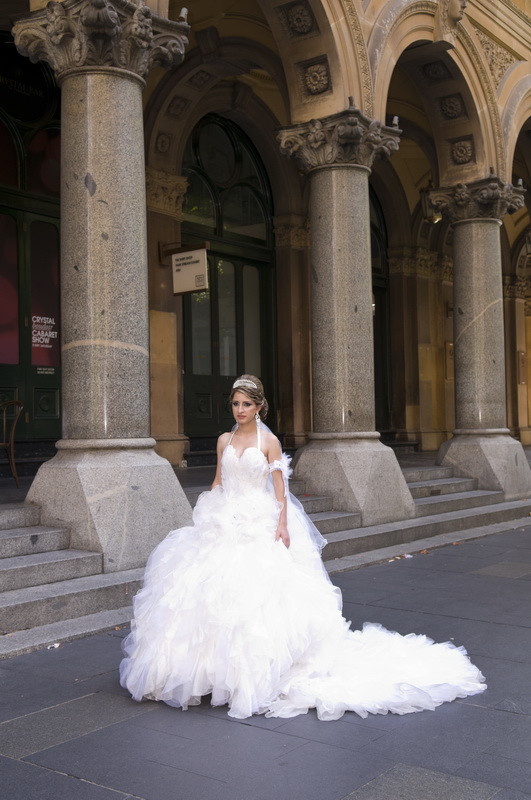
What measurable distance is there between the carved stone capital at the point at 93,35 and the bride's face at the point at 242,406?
12.6 ft

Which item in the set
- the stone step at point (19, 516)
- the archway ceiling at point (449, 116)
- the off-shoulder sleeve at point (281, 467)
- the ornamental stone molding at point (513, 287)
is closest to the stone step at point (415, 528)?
the stone step at point (19, 516)

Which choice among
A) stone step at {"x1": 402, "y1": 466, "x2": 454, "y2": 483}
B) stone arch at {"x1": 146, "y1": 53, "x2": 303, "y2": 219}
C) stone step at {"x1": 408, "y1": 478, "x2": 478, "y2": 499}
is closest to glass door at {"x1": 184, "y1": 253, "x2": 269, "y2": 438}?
stone arch at {"x1": 146, "y1": 53, "x2": 303, "y2": 219}

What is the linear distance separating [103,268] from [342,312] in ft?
12.5

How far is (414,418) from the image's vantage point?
1997 cm

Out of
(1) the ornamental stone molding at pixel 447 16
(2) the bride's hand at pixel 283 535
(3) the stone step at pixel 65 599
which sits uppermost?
(1) the ornamental stone molding at pixel 447 16

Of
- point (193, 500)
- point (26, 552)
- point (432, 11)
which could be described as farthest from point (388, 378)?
point (26, 552)

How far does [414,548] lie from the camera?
31.2 feet

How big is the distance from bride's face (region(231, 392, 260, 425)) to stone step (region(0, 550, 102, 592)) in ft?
7.31

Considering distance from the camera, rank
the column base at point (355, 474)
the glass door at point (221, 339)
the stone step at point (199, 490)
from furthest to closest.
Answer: the glass door at point (221, 339), the column base at point (355, 474), the stone step at point (199, 490)

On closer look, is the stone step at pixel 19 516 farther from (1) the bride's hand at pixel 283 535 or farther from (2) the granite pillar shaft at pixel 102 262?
(1) the bride's hand at pixel 283 535

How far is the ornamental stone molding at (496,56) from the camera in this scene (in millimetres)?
14055

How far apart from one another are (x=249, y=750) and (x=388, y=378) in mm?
16626

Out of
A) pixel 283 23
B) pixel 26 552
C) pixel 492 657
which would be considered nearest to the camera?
pixel 492 657

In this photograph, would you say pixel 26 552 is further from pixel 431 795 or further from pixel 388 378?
pixel 388 378
